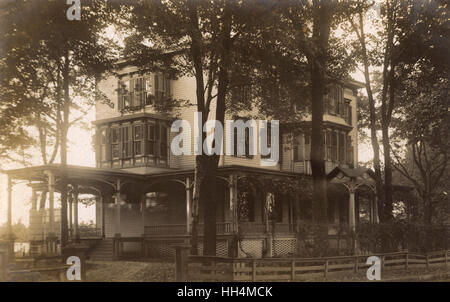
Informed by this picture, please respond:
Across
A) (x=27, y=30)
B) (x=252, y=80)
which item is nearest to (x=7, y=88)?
(x=27, y=30)

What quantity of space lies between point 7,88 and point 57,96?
18.7ft

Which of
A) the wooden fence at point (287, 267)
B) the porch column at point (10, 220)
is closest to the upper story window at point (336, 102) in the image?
the wooden fence at point (287, 267)

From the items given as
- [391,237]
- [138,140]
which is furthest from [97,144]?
[391,237]

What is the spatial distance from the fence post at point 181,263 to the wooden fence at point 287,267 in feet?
0.87

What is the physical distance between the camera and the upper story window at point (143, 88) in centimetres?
3891

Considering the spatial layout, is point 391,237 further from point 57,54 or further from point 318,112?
point 57,54

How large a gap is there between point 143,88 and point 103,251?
33.6ft

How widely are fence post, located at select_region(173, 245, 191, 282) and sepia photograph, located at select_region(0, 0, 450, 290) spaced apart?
0.12ft

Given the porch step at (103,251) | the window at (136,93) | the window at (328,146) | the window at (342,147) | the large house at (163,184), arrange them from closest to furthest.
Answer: the large house at (163,184) → the porch step at (103,251) → the window at (136,93) → the window at (328,146) → the window at (342,147)

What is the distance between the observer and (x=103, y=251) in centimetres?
3416

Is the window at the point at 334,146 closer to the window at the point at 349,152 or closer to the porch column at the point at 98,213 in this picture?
the window at the point at 349,152

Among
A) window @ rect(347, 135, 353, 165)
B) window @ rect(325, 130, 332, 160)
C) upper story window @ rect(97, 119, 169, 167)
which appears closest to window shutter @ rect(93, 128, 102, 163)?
upper story window @ rect(97, 119, 169, 167)

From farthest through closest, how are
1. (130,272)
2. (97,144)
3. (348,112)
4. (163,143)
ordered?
(348,112) < (97,144) < (163,143) < (130,272)
